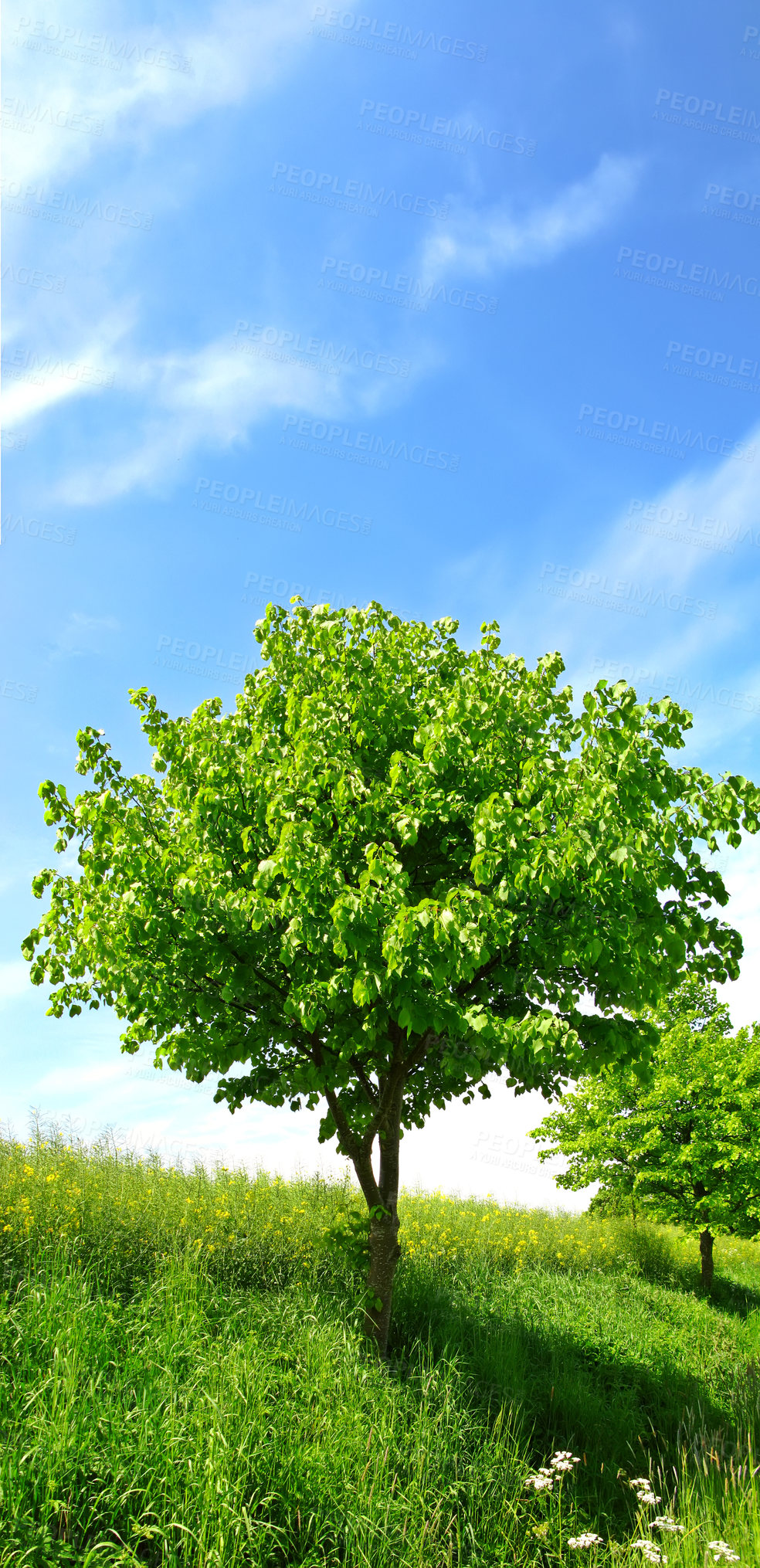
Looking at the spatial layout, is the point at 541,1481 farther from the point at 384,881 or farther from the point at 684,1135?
the point at 684,1135

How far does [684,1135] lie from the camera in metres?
19.7

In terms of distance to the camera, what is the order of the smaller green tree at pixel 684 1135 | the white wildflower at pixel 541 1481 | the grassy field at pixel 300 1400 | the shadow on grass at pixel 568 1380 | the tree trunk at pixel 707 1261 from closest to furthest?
the grassy field at pixel 300 1400 < the white wildflower at pixel 541 1481 < the shadow on grass at pixel 568 1380 < the smaller green tree at pixel 684 1135 < the tree trunk at pixel 707 1261

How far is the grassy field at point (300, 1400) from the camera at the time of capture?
5.60m

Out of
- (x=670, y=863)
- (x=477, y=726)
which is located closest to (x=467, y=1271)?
(x=670, y=863)

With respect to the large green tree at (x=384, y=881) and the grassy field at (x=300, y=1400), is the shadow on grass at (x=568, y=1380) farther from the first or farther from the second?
the large green tree at (x=384, y=881)

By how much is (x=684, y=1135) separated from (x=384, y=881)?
52.0 feet

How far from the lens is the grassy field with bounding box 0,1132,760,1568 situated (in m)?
5.60

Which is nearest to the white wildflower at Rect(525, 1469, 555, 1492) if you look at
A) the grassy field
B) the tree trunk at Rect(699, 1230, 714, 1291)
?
the grassy field

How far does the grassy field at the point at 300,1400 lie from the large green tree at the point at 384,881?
1573mm

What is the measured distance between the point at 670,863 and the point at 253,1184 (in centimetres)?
932

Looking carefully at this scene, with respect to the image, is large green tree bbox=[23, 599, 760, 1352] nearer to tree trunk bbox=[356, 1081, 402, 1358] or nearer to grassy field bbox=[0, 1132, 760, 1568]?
tree trunk bbox=[356, 1081, 402, 1358]

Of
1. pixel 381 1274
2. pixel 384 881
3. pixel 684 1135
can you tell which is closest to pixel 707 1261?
pixel 684 1135

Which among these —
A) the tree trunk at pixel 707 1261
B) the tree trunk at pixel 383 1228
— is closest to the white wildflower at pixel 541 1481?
the tree trunk at pixel 383 1228

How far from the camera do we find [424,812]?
8.06 meters
